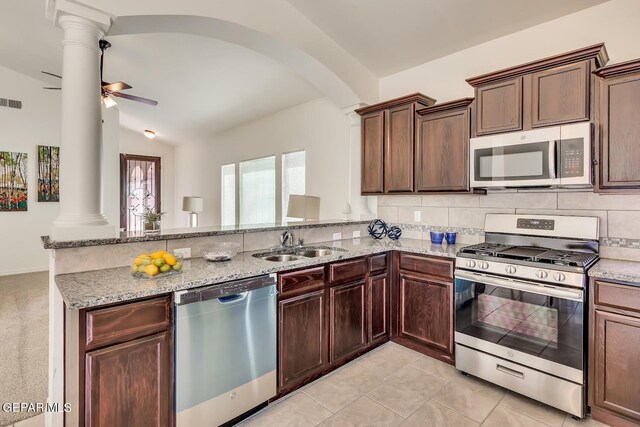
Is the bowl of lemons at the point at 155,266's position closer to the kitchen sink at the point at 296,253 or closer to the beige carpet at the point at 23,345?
the kitchen sink at the point at 296,253

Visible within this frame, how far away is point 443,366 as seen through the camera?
8.95 feet

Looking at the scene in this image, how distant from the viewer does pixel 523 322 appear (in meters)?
2.27

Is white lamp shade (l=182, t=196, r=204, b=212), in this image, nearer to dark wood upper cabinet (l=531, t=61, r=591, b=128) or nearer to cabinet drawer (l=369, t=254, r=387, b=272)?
cabinet drawer (l=369, t=254, r=387, b=272)

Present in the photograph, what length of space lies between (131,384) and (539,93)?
10.4ft

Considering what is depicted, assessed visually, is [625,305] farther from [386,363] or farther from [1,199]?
[1,199]

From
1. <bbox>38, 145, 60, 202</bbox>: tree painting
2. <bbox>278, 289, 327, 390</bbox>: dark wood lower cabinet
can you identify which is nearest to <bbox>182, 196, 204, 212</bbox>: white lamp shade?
<bbox>38, 145, 60, 202</bbox>: tree painting

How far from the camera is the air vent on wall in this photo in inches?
222

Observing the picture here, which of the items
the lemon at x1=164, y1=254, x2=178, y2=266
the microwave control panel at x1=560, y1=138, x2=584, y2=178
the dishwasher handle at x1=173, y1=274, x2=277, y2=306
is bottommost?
the dishwasher handle at x1=173, y1=274, x2=277, y2=306

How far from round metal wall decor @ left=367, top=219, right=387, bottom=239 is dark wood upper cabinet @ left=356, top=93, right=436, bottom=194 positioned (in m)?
0.41

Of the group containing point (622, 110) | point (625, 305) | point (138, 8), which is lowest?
point (625, 305)

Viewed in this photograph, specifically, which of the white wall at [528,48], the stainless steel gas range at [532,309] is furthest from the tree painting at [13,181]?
the stainless steel gas range at [532,309]

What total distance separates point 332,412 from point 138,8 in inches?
117

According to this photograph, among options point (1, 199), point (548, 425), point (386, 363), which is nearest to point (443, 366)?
point (386, 363)

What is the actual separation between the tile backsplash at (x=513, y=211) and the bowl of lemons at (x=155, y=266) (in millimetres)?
2575
